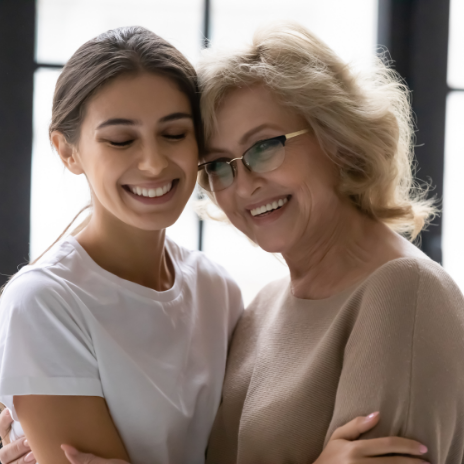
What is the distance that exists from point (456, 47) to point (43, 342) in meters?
2.24

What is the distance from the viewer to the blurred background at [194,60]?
221cm

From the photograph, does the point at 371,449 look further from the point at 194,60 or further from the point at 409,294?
the point at 194,60

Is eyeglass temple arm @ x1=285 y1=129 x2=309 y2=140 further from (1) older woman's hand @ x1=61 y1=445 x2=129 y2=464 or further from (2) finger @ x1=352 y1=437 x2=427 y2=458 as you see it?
(1) older woman's hand @ x1=61 y1=445 x2=129 y2=464

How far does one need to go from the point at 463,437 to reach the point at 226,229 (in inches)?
57.0

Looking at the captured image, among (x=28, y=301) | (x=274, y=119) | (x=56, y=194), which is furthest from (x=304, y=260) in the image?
(x=56, y=194)

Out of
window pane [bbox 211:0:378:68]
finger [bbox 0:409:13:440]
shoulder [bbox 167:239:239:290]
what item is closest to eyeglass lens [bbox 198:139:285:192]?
shoulder [bbox 167:239:239:290]

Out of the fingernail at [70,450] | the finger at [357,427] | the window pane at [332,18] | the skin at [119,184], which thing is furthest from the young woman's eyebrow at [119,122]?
the window pane at [332,18]

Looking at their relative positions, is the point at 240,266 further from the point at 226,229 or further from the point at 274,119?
the point at 274,119

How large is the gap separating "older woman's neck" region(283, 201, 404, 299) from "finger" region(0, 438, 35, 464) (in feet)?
2.88

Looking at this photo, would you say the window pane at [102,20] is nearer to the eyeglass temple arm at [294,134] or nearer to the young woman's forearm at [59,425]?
the eyeglass temple arm at [294,134]

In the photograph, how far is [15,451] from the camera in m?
1.57

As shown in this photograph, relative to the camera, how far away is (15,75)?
86.7 inches

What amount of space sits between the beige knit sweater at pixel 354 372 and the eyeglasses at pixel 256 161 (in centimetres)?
39

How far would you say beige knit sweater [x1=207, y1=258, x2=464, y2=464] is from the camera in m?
1.18
